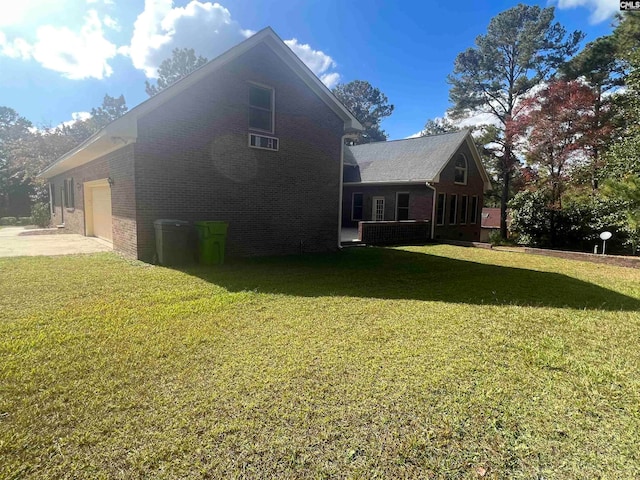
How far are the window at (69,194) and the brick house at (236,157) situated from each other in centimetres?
397

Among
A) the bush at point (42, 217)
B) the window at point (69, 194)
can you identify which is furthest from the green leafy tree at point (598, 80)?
the bush at point (42, 217)

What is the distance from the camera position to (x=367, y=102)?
53312 mm

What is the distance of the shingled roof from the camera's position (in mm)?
17953

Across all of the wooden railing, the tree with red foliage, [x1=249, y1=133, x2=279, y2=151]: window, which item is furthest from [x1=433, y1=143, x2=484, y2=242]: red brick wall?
[x1=249, y1=133, x2=279, y2=151]: window

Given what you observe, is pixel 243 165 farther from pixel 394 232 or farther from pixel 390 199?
pixel 390 199

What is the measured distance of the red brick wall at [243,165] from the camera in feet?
27.6

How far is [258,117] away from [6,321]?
7.79 m

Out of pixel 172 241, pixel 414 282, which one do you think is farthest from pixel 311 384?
pixel 172 241

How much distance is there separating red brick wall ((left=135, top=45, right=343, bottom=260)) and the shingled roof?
24.4 feet

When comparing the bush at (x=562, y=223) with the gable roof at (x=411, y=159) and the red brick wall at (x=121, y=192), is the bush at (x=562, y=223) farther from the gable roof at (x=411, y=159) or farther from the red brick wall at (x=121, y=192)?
the red brick wall at (x=121, y=192)

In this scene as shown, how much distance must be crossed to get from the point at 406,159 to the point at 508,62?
13.4 m

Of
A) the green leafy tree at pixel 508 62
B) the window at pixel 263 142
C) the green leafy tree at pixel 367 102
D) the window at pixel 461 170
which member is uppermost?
the green leafy tree at pixel 367 102

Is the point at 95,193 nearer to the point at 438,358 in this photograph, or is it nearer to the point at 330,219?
the point at 330,219

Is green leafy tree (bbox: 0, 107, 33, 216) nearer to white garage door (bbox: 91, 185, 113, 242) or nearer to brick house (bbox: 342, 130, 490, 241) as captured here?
white garage door (bbox: 91, 185, 113, 242)
